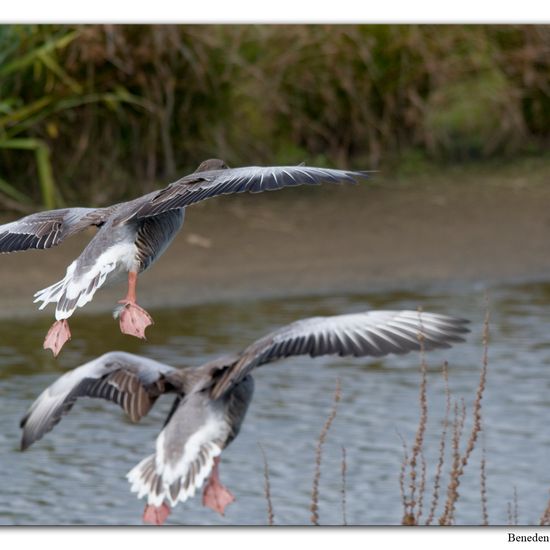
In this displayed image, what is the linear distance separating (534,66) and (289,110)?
146 centimetres

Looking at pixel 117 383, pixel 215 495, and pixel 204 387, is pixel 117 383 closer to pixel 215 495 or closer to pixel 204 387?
pixel 204 387

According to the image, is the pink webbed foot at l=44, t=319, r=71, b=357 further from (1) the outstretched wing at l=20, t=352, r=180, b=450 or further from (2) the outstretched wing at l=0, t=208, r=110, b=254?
(1) the outstretched wing at l=20, t=352, r=180, b=450

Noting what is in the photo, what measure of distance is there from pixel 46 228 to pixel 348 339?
0.78m

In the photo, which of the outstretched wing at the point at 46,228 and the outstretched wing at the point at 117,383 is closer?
the outstretched wing at the point at 46,228

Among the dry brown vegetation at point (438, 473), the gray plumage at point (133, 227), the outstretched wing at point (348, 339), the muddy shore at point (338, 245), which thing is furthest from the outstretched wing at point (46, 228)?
the muddy shore at point (338, 245)

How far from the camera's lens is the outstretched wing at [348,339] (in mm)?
4043

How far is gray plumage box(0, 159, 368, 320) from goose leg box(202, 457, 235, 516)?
0.57 metres

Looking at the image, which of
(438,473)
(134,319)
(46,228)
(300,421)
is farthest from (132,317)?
(300,421)

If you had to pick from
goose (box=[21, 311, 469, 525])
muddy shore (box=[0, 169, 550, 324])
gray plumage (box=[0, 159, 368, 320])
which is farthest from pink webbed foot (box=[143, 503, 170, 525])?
muddy shore (box=[0, 169, 550, 324])

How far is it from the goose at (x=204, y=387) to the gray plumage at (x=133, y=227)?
0.38 m

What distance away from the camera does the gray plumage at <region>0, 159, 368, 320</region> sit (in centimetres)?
371

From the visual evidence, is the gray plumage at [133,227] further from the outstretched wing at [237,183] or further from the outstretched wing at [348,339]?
the outstretched wing at [348,339]

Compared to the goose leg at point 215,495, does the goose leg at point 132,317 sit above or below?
above

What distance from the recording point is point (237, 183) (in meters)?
3.77
